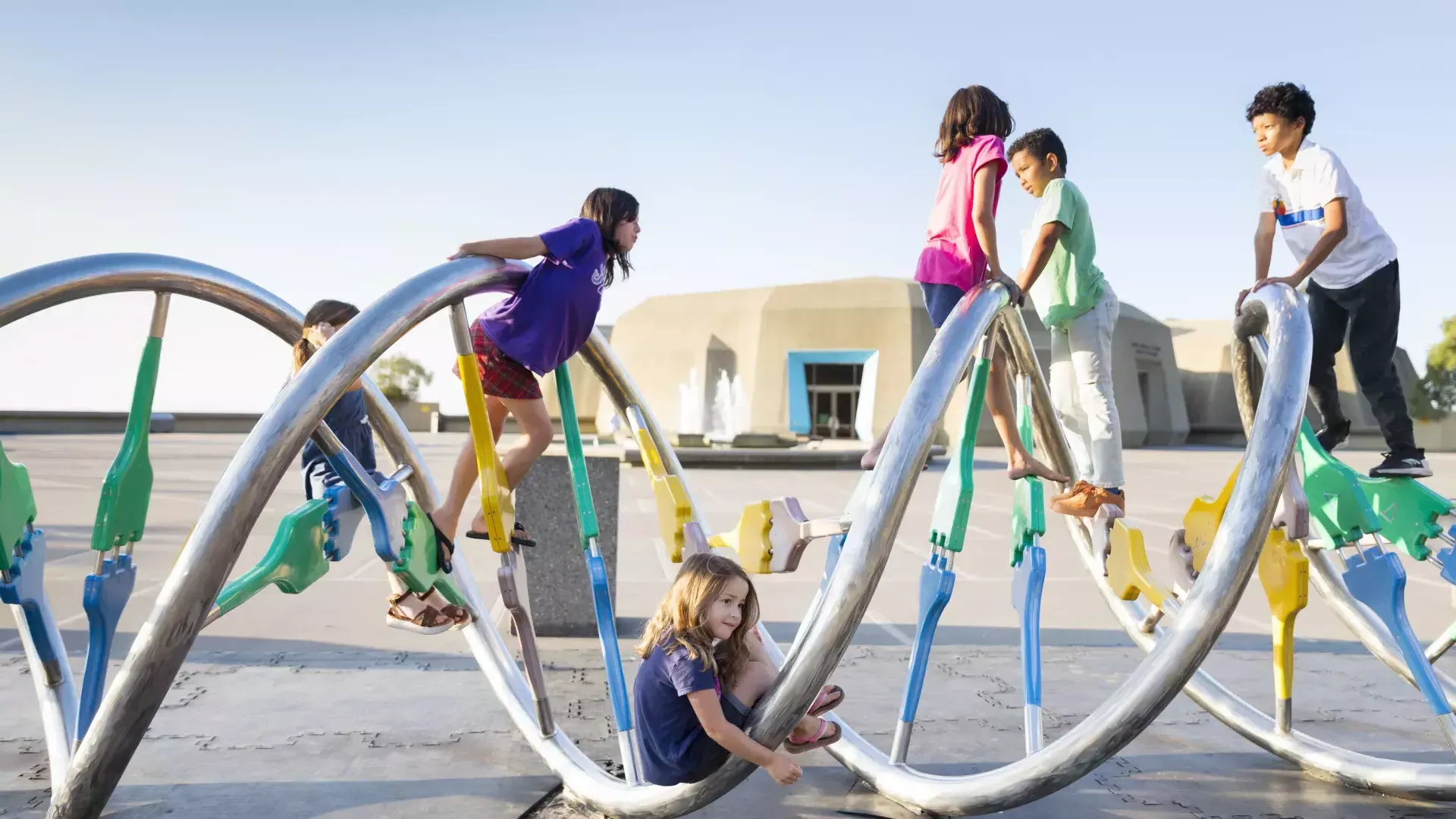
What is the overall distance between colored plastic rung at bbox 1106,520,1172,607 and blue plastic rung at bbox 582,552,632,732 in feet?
5.55

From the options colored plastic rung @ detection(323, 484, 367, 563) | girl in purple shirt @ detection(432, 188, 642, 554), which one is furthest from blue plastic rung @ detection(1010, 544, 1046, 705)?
colored plastic rung @ detection(323, 484, 367, 563)

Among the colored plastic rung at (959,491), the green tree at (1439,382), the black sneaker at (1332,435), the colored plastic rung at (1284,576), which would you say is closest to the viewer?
the colored plastic rung at (959,491)

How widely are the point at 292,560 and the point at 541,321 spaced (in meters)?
0.99

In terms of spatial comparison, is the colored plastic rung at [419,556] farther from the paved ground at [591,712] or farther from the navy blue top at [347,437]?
the paved ground at [591,712]

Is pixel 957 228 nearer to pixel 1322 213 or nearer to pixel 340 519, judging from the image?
pixel 1322 213

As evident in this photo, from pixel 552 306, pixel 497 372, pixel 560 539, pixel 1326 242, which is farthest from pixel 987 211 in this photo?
pixel 560 539

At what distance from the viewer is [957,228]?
3.56 m

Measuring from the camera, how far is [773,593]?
7801 mm

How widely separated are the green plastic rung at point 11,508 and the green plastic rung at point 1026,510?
307 centimetres

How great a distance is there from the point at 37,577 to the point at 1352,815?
424 centimetres

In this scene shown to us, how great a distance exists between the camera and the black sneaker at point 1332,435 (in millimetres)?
3943

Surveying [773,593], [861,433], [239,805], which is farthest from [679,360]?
[239,805]

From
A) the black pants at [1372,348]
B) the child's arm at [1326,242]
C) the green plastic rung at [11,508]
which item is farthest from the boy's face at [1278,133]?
the green plastic rung at [11,508]

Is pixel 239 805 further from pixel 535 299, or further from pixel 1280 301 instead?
pixel 1280 301
